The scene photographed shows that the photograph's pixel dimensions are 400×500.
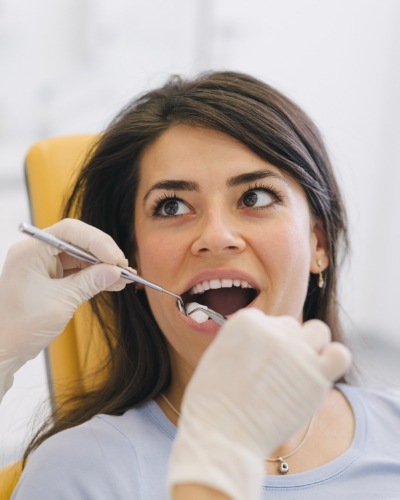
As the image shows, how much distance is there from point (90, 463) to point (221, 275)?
0.37 m

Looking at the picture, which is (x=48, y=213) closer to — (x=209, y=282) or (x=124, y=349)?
(x=124, y=349)

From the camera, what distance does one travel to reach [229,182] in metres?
1.37

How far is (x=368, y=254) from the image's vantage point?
4.04 m

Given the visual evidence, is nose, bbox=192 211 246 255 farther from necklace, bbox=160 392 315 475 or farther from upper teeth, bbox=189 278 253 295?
necklace, bbox=160 392 315 475

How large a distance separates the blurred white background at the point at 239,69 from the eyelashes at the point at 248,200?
582mm

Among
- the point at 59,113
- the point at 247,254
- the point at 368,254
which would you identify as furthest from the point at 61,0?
the point at 368,254

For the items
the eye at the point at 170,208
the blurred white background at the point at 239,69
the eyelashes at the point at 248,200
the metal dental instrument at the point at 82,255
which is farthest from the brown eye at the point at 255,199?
the blurred white background at the point at 239,69

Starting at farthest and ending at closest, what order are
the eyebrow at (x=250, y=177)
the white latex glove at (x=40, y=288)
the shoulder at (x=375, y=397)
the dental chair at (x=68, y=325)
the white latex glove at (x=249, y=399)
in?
the dental chair at (x=68, y=325) < the shoulder at (x=375, y=397) < the eyebrow at (x=250, y=177) < the white latex glove at (x=40, y=288) < the white latex glove at (x=249, y=399)

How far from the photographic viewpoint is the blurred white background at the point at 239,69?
2.75m

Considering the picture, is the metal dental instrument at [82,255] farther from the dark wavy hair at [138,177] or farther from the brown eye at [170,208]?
the dark wavy hair at [138,177]

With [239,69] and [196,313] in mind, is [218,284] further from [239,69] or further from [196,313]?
[239,69]

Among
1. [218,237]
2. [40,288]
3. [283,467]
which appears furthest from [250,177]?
[283,467]

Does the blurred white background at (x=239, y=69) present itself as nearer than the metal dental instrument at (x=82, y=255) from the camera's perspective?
No

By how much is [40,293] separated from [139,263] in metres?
0.29
